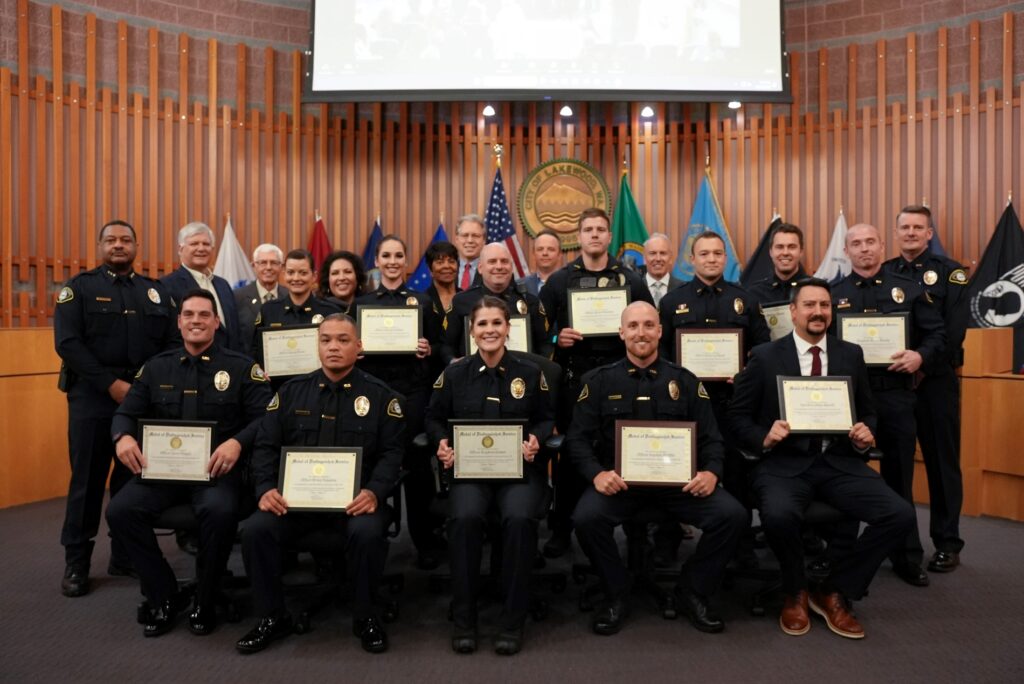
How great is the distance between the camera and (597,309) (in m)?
4.29

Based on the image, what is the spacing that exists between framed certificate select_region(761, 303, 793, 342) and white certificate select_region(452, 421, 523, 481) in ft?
5.66

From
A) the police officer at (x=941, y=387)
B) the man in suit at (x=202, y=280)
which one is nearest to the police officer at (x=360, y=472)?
the man in suit at (x=202, y=280)

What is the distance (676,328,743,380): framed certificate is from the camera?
406 cm

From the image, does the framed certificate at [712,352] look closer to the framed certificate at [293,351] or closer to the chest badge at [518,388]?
the chest badge at [518,388]

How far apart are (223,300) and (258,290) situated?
51cm

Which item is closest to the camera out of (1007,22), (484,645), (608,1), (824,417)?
(484,645)

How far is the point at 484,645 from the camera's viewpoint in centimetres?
332

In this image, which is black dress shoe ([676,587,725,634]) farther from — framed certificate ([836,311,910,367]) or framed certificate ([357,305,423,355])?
framed certificate ([357,305,423,355])

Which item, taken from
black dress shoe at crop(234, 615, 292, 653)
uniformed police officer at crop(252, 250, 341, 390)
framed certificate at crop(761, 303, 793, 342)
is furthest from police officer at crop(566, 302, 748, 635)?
uniformed police officer at crop(252, 250, 341, 390)

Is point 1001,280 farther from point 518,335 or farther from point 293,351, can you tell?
point 293,351

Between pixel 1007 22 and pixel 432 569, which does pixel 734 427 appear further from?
pixel 1007 22

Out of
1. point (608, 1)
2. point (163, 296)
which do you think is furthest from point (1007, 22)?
point (163, 296)

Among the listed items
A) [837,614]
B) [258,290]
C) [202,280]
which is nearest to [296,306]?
[202,280]

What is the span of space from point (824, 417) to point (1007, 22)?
573 cm
